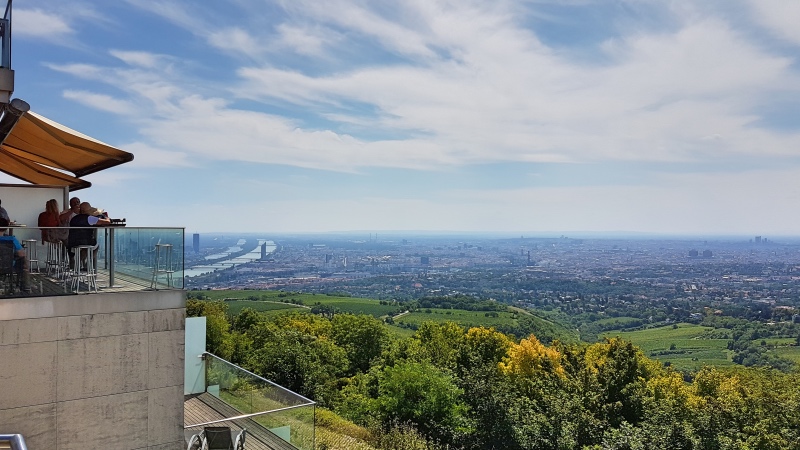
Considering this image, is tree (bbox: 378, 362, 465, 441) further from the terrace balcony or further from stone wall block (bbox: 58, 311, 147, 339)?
stone wall block (bbox: 58, 311, 147, 339)

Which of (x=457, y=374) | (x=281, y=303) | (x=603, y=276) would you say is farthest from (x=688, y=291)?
(x=457, y=374)

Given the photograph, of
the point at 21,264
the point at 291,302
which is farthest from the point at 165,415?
the point at 291,302

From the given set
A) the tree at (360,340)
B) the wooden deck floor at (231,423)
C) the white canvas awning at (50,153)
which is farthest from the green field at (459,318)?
the white canvas awning at (50,153)

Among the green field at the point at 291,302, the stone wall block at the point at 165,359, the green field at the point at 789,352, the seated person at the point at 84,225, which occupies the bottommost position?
the green field at the point at 789,352

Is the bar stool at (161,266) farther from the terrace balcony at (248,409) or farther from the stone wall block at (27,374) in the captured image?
the terrace balcony at (248,409)

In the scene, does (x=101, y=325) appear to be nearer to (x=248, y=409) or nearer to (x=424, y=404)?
(x=248, y=409)

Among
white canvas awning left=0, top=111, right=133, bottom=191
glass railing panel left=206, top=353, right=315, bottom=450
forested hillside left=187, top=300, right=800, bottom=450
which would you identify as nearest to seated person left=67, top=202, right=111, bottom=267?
white canvas awning left=0, top=111, right=133, bottom=191
